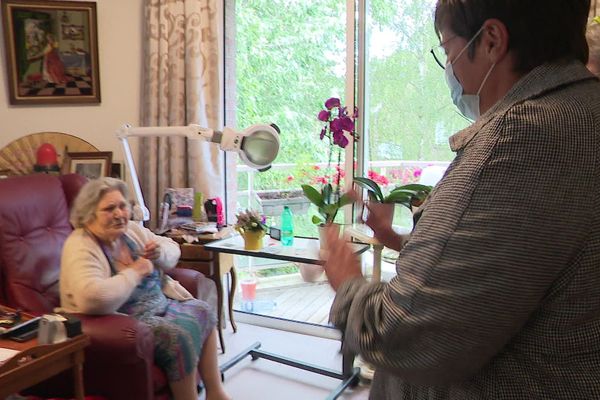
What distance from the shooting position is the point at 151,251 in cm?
232

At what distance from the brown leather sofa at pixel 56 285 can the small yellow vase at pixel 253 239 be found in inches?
11.0

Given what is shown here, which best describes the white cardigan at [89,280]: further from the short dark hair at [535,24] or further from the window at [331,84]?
the short dark hair at [535,24]

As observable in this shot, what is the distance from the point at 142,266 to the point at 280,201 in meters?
1.38

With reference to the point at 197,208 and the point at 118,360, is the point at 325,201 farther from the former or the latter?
the point at 118,360

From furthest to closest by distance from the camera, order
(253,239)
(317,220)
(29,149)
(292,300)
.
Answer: (292,300) < (29,149) < (317,220) < (253,239)

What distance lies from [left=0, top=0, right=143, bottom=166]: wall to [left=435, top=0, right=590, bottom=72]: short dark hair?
2.81 m

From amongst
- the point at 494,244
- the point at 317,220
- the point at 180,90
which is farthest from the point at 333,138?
the point at 494,244

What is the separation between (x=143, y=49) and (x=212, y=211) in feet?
3.55

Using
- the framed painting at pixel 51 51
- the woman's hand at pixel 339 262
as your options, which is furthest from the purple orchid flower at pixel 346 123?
the woman's hand at pixel 339 262

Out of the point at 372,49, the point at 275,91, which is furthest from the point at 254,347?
the point at 372,49

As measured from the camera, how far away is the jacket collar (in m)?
0.70

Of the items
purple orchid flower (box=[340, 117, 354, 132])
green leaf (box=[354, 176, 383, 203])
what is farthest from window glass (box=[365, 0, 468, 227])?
purple orchid flower (box=[340, 117, 354, 132])

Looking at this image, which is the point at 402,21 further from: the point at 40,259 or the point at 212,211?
the point at 40,259

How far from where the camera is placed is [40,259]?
2215 mm
